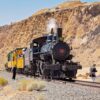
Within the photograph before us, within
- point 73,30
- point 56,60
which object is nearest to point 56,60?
point 56,60

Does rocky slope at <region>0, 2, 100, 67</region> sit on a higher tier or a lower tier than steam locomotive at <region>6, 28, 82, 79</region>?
higher

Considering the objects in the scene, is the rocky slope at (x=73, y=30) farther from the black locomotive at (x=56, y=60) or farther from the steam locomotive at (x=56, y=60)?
the black locomotive at (x=56, y=60)

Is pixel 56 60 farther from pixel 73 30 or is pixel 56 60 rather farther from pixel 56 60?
pixel 73 30

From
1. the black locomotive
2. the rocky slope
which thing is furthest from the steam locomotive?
the rocky slope

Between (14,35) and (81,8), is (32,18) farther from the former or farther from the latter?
(81,8)

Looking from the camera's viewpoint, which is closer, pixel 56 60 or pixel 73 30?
pixel 56 60

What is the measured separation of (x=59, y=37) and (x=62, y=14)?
58.3m

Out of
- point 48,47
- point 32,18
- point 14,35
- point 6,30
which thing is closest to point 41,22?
point 32,18

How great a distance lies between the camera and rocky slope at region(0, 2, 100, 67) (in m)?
70.6

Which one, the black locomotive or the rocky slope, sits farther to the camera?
the rocky slope

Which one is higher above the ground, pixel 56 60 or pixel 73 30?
pixel 73 30

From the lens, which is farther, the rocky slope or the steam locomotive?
the rocky slope

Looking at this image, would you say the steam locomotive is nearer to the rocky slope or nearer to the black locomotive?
the black locomotive

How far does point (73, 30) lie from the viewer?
266ft
